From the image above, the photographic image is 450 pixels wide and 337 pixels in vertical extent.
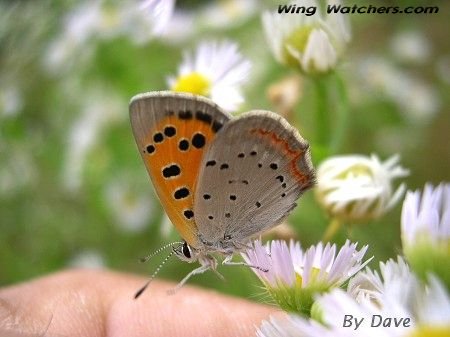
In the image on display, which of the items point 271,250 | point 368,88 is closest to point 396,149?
point 368,88

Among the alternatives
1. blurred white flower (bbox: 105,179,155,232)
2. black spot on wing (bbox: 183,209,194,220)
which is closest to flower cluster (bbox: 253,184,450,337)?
black spot on wing (bbox: 183,209,194,220)

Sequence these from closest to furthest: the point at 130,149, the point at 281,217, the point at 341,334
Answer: the point at 341,334
the point at 281,217
the point at 130,149

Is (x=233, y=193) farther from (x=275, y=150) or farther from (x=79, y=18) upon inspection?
(x=79, y=18)

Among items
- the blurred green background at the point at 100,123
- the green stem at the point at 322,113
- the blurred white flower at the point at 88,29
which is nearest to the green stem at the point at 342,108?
the green stem at the point at 322,113

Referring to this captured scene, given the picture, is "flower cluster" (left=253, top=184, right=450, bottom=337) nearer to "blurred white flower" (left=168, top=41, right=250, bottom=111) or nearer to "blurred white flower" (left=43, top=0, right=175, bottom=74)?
"blurred white flower" (left=168, top=41, right=250, bottom=111)

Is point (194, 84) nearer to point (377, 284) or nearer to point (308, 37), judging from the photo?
point (308, 37)

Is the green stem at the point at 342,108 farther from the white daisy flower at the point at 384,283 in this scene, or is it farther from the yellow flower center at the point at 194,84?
the white daisy flower at the point at 384,283
